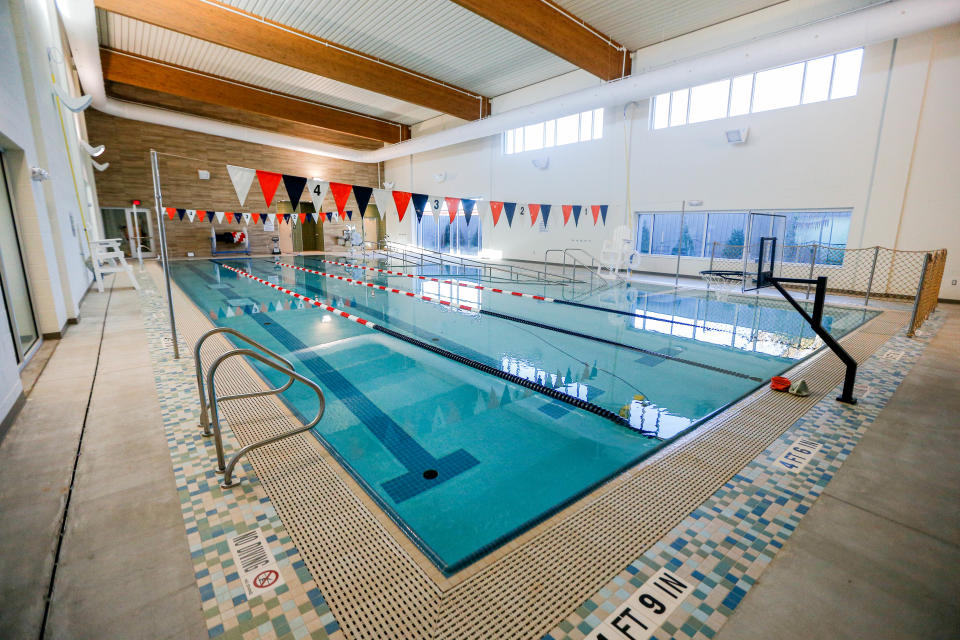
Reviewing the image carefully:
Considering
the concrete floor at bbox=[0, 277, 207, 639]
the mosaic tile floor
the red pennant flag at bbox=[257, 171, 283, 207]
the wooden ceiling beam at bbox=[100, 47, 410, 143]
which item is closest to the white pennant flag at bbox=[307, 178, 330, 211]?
the red pennant flag at bbox=[257, 171, 283, 207]

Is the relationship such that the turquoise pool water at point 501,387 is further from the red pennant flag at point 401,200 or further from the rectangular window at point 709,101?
the rectangular window at point 709,101

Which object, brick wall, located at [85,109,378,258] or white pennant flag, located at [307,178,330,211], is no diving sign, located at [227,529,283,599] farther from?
brick wall, located at [85,109,378,258]

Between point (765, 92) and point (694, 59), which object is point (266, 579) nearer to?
point (694, 59)

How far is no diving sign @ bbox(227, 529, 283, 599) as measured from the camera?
57.3 inches

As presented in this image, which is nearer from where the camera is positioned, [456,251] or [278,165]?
[278,165]

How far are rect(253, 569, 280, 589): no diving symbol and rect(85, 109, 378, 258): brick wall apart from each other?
13.9 meters

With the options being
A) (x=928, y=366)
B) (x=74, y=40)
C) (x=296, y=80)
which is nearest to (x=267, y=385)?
(x=928, y=366)

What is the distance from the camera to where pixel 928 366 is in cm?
381

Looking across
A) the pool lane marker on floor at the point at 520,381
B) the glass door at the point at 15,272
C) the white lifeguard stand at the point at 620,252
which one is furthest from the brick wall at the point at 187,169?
the white lifeguard stand at the point at 620,252

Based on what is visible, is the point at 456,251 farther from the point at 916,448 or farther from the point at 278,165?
the point at 916,448

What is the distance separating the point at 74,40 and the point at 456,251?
12.3 meters

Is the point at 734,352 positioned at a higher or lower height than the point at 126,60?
lower

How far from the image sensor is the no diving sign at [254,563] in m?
1.46

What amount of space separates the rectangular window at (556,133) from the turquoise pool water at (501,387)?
6.50 meters
